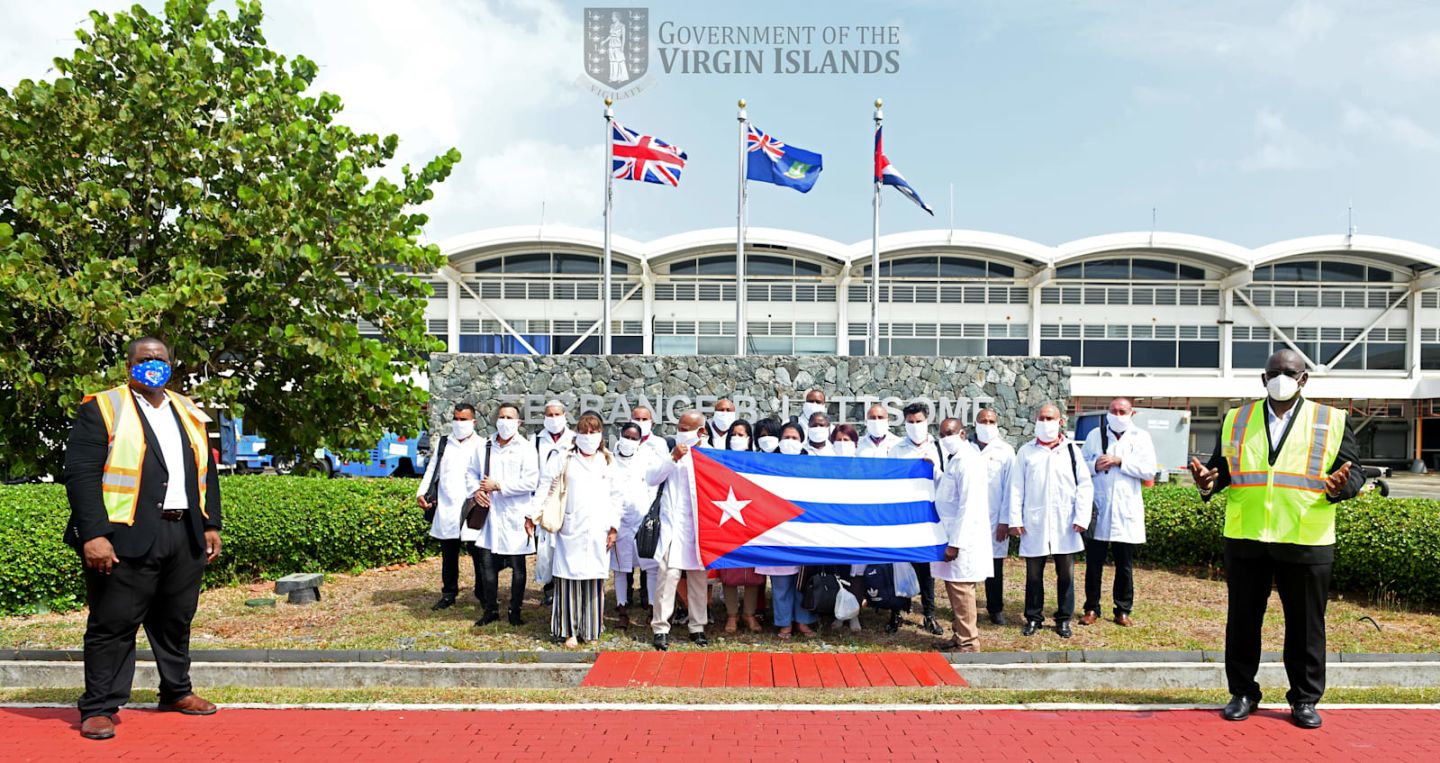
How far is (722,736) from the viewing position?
17.1 ft

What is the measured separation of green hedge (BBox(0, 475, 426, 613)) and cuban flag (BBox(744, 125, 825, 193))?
923 cm

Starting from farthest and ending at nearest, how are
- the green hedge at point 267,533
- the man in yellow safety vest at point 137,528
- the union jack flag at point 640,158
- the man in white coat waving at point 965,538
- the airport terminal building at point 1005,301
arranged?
the airport terminal building at point 1005,301 < the union jack flag at point 640,158 < the green hedge at point 267,533 < the man in white coat waving at point 965,538 < the man in yellow safety vest at point 137,528

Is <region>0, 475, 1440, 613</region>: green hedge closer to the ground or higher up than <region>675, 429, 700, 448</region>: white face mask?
closer to the ground

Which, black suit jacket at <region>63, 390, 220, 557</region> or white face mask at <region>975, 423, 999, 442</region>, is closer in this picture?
black suit jacket at <region>63, 390, 220, 557</region>

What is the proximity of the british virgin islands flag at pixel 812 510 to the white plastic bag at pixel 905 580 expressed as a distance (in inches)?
21.4

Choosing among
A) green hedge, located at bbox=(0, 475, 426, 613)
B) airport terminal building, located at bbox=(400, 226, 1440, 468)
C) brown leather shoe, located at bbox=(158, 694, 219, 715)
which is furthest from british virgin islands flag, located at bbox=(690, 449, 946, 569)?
airport terminal building, located at bbox=(400, 226, 1440, 468)

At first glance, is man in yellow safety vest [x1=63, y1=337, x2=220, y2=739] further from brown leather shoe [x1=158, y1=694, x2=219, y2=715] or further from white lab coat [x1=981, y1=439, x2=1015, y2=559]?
white lab coat [x1=981, y1=439, x2=1015, y2=559]

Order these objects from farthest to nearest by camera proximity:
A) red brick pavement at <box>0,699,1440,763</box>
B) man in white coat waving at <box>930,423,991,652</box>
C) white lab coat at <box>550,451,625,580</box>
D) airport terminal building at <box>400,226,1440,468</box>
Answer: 1. airport terminal building at <box>400,226,1440,468</box>
2. white lab coat at <box>550,451,625,580</box>
3. man in white coat waving at <box>930,423,991,652</box>
4. red brick pavement at <box>0,699,1440,763</box>

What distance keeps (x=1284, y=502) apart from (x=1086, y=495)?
8.10 feet

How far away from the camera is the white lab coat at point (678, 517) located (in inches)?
297

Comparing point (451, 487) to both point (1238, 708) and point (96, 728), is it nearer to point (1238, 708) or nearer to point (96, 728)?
point (96, 728)

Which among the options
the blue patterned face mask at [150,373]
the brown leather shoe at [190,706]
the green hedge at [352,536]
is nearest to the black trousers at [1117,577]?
the green hedge at [352,536]

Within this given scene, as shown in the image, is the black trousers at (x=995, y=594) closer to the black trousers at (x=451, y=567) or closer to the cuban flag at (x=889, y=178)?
the black trousers at (x=451, y=567)

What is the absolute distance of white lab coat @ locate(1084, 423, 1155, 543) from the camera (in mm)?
8320
